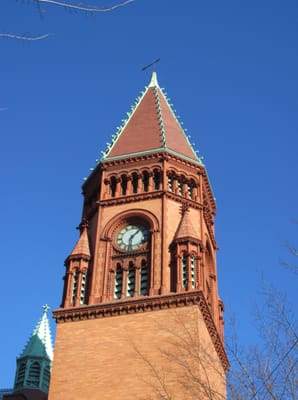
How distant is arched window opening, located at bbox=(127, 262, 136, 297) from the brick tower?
2.0 inches

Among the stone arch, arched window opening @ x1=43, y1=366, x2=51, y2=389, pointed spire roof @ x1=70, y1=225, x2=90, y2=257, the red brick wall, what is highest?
the stone arch

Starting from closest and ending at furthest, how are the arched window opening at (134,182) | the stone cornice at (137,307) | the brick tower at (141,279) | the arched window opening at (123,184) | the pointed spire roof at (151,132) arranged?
the brick tower at (141,279)
the stone cornice at (137,307)
the arched window opening at (134,182)
the arched window opening at (123,184)
the pointed spire roof at (151,132)

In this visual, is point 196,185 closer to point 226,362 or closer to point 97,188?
point 97,188

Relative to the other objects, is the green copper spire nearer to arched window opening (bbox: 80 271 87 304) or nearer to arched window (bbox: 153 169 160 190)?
arched window opening (bbox: 80 271 87 304)

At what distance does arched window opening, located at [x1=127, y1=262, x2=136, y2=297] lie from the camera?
30053 millimetres

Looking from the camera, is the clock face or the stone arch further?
the stone arch

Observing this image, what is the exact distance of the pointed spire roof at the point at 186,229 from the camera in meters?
30.8

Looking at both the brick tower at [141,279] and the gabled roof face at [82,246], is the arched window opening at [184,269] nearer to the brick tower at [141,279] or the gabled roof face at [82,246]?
the brick tower at [141,279]

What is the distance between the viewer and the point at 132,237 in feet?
105

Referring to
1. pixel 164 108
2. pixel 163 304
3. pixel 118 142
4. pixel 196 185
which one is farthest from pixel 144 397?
pixel 164 108

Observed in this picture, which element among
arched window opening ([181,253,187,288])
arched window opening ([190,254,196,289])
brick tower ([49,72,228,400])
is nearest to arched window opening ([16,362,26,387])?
brick tower ([49,72,228,400])

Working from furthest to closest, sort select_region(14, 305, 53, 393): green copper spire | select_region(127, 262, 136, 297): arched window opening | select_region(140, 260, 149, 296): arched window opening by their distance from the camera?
select_region(14, 305, 53, 393): green copper spire < select_region(127, 262, 136, 297): arched window opening < select_region(140, 260, 149, 296): arched window opening

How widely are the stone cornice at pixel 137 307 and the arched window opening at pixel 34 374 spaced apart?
10.5 meters

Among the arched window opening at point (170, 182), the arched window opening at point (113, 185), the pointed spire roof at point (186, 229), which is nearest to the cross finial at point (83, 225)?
the arched window opening at point (113, 185)
